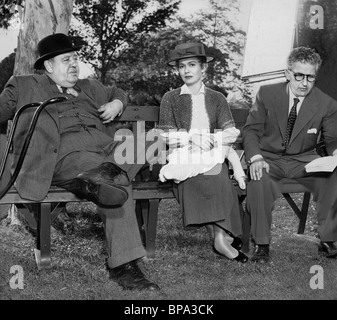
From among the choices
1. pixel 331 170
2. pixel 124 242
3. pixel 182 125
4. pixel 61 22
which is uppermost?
pixel 61 22

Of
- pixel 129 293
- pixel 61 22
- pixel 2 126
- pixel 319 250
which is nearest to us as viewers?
pixel 129 293

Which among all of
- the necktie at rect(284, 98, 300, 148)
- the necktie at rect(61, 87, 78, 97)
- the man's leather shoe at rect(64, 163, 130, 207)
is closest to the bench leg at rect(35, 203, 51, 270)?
the man's leather shoe at rect(64, 163, 130, 207)

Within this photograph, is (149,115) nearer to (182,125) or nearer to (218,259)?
(182,125)

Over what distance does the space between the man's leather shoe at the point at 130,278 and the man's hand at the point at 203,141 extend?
1.00m

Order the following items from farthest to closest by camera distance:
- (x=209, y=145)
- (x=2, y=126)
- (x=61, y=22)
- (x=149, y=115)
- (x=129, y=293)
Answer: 1. (x=2, y=126)
2. (x=61, y=22)
3. (x=149, y=115)
4. (x=209, y=145)
5. (x=129, y=293)

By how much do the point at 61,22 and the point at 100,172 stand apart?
2251 millimetres

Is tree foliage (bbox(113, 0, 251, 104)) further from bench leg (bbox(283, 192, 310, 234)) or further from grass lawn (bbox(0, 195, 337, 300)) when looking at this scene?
grass lawn (bbox(0, 195, 337, 300))

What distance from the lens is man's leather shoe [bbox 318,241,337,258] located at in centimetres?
440

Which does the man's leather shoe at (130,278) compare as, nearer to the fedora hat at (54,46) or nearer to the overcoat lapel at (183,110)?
the overcoat lapel at (183,110)

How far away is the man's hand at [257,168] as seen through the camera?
169 inches

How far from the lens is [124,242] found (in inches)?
145

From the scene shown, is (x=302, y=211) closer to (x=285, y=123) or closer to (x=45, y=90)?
(x=285, y=123)

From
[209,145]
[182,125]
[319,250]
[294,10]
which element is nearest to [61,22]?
[182,125]

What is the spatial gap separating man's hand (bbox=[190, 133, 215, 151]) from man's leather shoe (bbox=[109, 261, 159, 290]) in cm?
100
